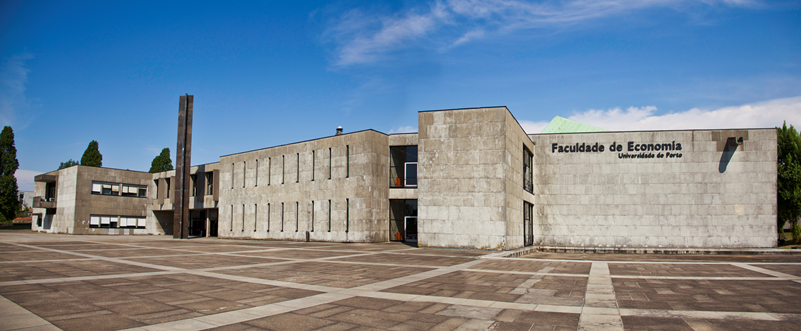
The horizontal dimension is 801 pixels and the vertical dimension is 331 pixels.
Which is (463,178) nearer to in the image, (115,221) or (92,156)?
(115,221)

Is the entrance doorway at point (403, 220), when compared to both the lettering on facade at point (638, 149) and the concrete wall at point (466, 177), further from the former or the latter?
the lettering on facade at point (638, 149)

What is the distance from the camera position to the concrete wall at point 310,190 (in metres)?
35.4

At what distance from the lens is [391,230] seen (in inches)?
1460

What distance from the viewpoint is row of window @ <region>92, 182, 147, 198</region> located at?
5725cm

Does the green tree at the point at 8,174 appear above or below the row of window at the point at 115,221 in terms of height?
above

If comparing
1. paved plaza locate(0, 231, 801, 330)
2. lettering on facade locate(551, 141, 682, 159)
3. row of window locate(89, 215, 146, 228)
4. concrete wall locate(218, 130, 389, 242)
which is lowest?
row of window locate(89, 215, 146, 228)

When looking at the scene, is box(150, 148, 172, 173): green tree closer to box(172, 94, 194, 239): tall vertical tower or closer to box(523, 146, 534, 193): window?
box(172, 94, 194, 239): tall vertical tower

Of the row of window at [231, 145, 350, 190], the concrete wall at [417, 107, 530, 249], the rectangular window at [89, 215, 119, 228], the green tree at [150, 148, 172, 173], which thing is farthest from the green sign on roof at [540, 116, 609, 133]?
the green tree at [150, 148, 172, 173]

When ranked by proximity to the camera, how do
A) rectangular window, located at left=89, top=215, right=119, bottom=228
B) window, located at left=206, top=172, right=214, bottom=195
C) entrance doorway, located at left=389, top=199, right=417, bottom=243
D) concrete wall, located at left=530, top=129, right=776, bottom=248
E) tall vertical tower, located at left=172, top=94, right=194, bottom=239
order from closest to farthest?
concrete wall, located at left=530, top=129, right=776, bottom=248 < entrance doorway, located at left=389, top=199, right=417, bottom=243 < tall vertical tower, located at left=172, top=94, right=194, bottom=239 < window, located at left=206, top=172, right=214, bottom=195 < rectangular window, located at left=89, top=215, right=119, bottom=228

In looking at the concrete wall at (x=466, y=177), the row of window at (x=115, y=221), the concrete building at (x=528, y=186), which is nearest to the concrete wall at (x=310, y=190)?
the concrete building at (x=528, y=186)

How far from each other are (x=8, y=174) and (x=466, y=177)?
8092cm

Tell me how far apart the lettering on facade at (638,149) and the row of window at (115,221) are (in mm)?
56129

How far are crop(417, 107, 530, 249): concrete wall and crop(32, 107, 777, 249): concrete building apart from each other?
0.07 m

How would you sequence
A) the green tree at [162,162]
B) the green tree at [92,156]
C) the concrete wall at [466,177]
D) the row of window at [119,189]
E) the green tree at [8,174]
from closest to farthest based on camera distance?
the concrete wall at [466,177] < the row of window at [119,189] < the green tree at [8,174] < the green tree at [92,156] < the green tree at [162,162]
